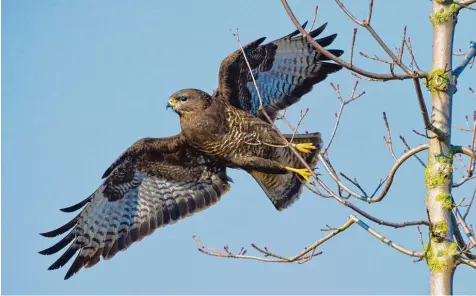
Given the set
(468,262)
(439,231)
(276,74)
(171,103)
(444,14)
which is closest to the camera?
(468,262)

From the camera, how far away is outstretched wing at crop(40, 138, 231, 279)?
10312mm

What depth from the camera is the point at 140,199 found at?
10586 mm

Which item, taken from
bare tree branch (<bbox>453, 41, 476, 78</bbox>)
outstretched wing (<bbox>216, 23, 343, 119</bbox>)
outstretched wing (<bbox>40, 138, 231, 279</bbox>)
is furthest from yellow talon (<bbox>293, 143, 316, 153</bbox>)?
bare tree branch (<bbox>453, 41, 476, 78</bbox>)

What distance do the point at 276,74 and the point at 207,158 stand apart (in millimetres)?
1347

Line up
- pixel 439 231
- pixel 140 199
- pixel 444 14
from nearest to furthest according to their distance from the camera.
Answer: pixel 439 231 → pixel 444 14 → pixel 140 199

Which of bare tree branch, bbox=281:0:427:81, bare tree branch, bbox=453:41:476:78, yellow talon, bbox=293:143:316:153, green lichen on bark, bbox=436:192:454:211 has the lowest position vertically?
green lichen on bark, bbox=436:192:454:211

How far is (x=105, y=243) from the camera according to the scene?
34.0 feet

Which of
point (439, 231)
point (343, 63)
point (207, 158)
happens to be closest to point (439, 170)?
point (439, 231)

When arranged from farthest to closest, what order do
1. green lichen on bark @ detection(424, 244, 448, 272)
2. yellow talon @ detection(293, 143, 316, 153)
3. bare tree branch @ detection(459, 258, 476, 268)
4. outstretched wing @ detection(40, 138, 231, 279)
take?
outstretched wing @ detection(40, 138, 231, 279)
yellow talon @ detection(293, 143, 316, 153)
green lichen on bark @ detection(424, 244, 448, 272)
bare tree branch @ detection(459, 258, 476, 268)

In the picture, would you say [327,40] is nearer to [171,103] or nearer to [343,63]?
[171,103]

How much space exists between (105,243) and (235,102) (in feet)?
7.80

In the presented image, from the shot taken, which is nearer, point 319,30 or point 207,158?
point 319,30

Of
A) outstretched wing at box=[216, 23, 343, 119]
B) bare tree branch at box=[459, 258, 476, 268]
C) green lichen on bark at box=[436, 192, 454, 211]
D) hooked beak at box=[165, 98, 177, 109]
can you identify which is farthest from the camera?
outstretched wing at box=[216, 23, 343, 119]

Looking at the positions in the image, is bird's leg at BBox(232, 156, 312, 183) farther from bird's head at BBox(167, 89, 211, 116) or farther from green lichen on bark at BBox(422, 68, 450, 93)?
green lichen on bark at BBox(422, 68, 450, 93)
